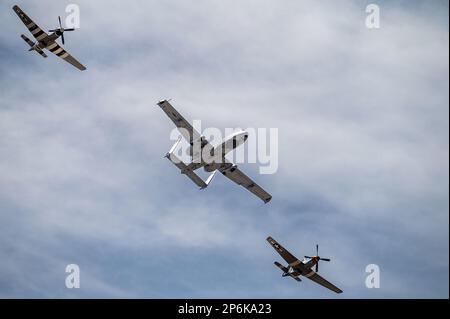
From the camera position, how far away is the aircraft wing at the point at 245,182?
9500 cm

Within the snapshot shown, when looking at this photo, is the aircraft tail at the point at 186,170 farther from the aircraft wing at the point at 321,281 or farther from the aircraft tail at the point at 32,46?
the aircraft tail at the point at 32,46

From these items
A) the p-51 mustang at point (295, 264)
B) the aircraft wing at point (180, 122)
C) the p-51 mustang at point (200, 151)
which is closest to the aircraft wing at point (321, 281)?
the p-51 mustang at point (295, 264)

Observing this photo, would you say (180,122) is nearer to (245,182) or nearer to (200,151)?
(200,151)

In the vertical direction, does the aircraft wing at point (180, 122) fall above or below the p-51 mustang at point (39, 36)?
below

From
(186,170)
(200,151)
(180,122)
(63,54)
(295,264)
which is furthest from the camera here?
(63,54)

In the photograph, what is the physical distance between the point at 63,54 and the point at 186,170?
101ft

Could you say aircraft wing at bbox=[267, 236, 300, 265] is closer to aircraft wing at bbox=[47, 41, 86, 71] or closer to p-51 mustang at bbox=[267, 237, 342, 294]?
p-51 mustang at bbox=[267, 237, 342, 294]

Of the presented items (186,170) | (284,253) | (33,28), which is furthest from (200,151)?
(33,28)

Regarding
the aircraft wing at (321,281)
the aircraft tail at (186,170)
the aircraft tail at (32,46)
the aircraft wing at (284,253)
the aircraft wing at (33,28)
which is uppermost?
the aircraft wing at (33,28)

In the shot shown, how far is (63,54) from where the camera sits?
10375cm

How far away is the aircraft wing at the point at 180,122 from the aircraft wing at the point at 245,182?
360 inches

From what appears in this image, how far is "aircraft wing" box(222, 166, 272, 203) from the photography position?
95.0 m

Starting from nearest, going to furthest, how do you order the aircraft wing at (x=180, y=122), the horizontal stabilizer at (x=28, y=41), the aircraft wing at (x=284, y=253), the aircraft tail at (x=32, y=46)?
1. the aircraft wing at (x=180, y=122)
2. the aircraft wing at (x=284, y=253)
3. the horizontal stabilizer at (x=28, y=41)
4. the aircraft tail at (x=32, y=46)
